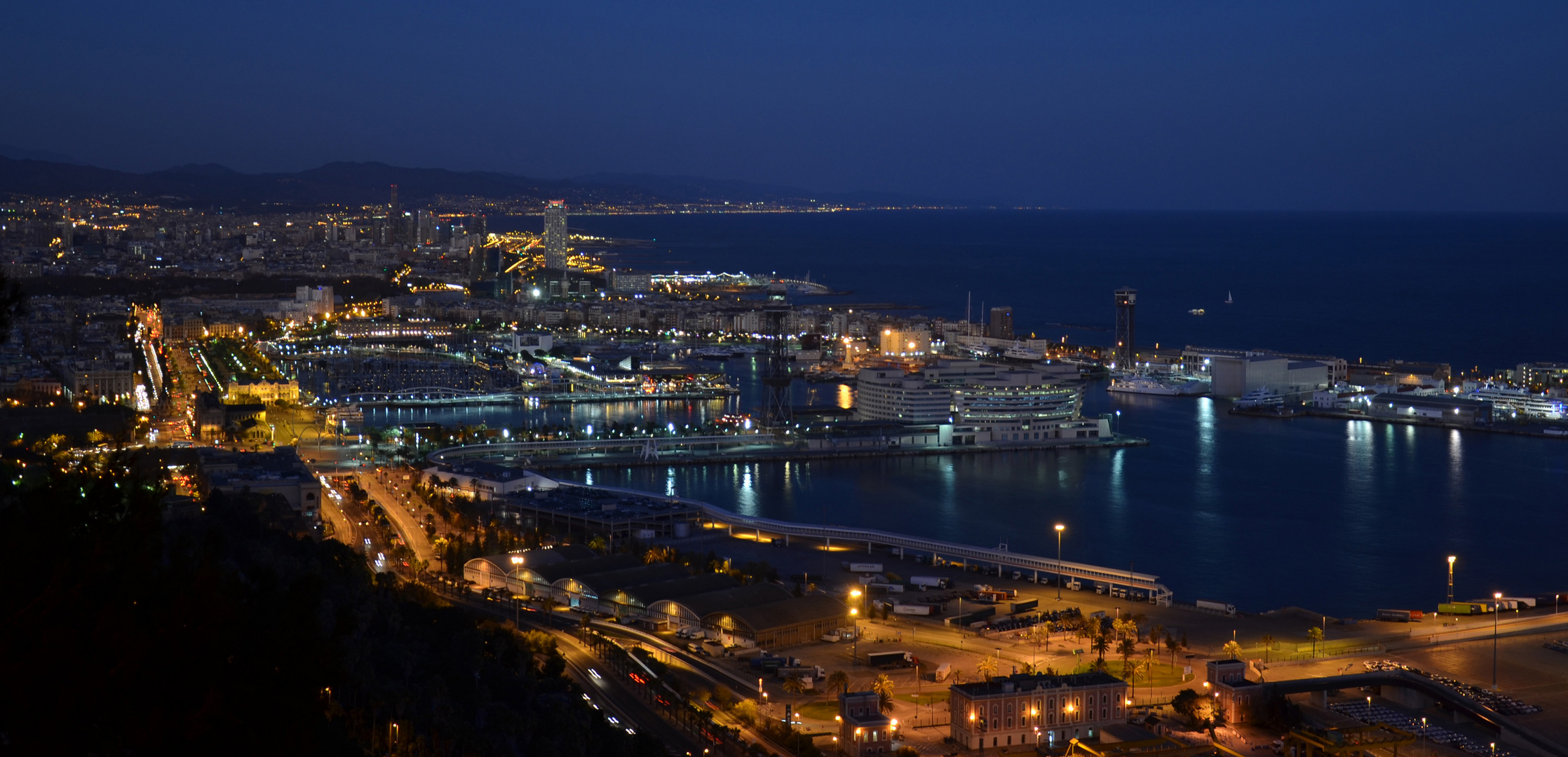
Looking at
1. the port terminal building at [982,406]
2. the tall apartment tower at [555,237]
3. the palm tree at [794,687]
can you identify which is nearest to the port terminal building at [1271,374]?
the port terminal building at [982,406]

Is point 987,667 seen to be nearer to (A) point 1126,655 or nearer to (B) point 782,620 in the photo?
(A) point 1126,655

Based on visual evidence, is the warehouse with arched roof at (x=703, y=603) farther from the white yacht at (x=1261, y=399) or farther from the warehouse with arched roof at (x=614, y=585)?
the white yacht at (x=1261, y=399)

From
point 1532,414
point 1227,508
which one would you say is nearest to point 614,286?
point 1532,414

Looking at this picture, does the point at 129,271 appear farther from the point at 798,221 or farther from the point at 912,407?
the point at 798,221

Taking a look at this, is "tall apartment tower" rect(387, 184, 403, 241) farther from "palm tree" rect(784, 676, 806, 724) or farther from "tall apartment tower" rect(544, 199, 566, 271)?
"palm tree" rect(784, 676, 806, 724)

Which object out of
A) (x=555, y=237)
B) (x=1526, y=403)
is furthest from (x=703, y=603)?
(x=555, y=237)

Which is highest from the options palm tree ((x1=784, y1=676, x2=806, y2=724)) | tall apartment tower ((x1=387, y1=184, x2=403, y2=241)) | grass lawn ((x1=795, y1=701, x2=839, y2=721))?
tall apartment tower ((x1=387, y1=184, x2=403, y2=241))

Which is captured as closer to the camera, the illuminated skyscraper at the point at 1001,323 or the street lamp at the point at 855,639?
the street lamp at the point at 855,639

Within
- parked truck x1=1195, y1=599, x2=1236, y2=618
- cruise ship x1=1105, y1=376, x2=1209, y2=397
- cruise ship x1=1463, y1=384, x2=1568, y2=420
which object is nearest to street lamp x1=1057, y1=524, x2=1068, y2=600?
parked truck x1=1195, y1=599, x2=1236, y2=618
